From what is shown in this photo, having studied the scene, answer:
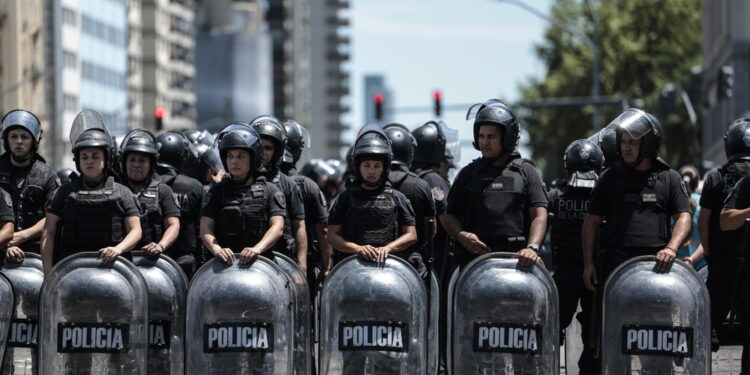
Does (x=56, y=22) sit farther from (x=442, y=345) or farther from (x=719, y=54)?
(x=442, y=345)

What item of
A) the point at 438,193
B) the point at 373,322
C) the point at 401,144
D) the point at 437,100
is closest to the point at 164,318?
the point at 373,322

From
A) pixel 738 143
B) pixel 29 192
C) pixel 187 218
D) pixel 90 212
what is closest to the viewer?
pixel 90 212

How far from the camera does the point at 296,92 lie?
646 ft

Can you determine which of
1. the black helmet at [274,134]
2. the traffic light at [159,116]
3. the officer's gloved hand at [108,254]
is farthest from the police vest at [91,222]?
the traffic light at [159,116]

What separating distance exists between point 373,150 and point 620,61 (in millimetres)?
64834

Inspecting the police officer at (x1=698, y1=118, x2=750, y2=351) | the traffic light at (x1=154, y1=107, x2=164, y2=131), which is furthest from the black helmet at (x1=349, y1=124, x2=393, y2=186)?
the traffic light at (x1=154, y1=107, x2=164, y2=131)

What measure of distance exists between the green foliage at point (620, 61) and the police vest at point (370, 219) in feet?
197

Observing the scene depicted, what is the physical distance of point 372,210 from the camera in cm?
1261

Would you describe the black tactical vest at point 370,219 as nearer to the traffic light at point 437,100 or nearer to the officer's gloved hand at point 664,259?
the officer's gloved hand at point 664,259

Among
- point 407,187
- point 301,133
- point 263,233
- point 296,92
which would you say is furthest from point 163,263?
point 296,92

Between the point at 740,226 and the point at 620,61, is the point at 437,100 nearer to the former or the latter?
the point at 740,226

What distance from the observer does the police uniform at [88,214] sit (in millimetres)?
12281

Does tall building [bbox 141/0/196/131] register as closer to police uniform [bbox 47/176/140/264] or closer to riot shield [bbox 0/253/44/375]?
riot shield [bbox 0/253/44/375]

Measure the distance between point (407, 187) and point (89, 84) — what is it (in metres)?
87.2
